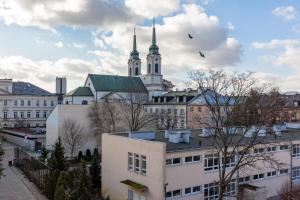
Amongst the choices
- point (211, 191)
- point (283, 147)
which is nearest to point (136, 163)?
point (211, 191)

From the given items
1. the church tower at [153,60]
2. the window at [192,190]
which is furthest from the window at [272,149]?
the church tower at [153,60]

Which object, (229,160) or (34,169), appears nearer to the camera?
(229,160)

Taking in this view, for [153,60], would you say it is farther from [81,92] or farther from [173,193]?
[173,193]

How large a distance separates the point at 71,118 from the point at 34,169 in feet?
57.7

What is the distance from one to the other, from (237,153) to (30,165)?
61.8 feet

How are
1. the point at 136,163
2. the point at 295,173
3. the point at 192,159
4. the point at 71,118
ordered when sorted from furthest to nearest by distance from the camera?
1. the point at 71,118
2. the point at 295,173
3. the point at 136,163
4. the point at 192,159

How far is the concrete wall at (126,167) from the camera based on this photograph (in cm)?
2352

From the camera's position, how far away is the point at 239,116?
90.9 ft

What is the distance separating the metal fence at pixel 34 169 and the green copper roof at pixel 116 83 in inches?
1461

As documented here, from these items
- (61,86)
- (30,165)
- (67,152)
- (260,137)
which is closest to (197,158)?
(260,137)

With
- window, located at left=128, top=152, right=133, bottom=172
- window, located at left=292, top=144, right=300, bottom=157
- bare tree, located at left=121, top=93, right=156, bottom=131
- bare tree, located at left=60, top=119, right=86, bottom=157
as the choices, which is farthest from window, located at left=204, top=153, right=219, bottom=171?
bare tree, located at left=60, top=119, right=86, bottom=157

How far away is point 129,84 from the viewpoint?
268ft

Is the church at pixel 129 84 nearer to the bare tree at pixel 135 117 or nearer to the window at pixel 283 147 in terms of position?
the bare tree at pixel 135 117

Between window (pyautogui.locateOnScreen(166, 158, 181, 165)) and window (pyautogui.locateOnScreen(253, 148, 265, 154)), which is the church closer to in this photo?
window (pyautogui.locateOnScreen(253, 148, 265, 154))
